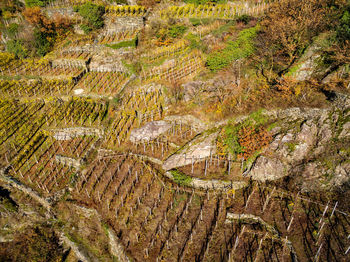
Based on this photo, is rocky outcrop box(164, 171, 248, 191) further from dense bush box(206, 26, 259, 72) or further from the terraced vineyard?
dense bush box(206, 26, 259, 72)

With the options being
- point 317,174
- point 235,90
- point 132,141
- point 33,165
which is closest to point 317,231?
point 317,174

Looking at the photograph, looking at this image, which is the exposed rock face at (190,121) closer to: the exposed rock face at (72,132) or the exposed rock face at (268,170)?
the exposed rock face at (268,170)

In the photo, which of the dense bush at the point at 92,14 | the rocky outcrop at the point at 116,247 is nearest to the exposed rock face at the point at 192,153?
the rocky outcrop at the point at 116,247

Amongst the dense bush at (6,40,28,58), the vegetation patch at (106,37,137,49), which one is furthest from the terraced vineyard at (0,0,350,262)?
the dense bush at (6,40,28,58)

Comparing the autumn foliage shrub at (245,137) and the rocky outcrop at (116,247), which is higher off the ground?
the autumn foliage shrub at (245,137)

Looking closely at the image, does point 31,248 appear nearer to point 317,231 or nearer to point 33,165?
point 33,165

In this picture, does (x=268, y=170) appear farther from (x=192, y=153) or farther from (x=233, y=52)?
(x=233, y=52)

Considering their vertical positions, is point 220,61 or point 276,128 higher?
point 220,61
